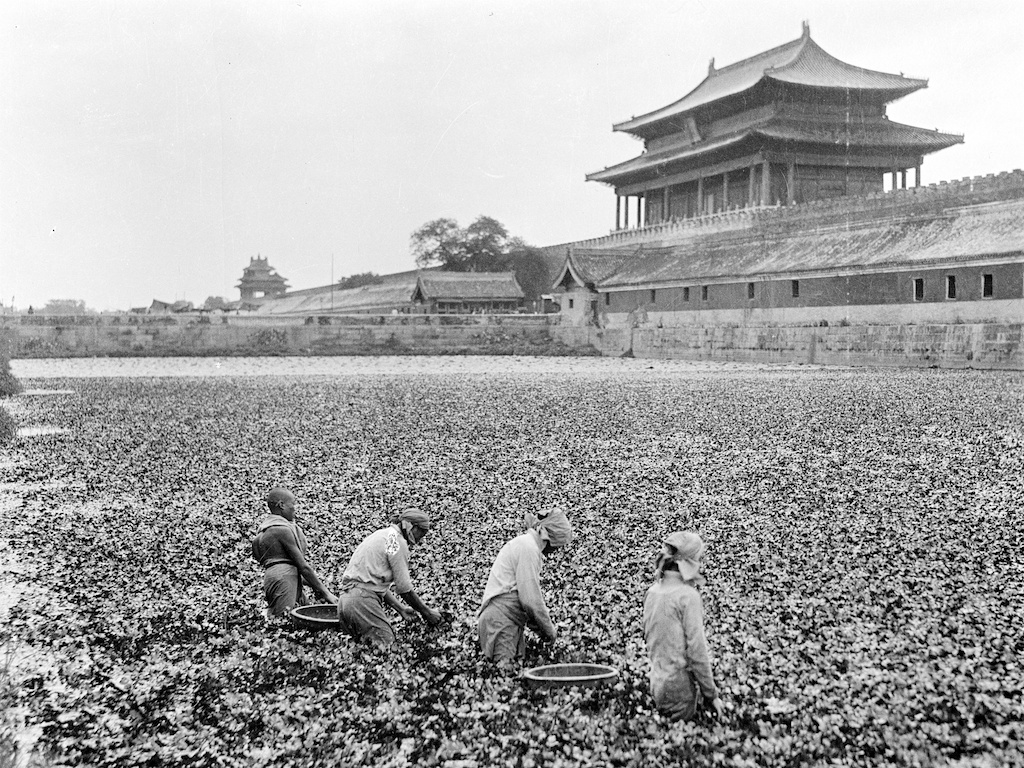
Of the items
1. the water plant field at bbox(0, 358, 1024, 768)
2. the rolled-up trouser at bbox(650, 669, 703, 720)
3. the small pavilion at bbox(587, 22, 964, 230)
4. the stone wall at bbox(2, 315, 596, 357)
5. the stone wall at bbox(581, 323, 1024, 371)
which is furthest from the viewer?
the small pavilion at bbox(587, 22, 964, 230)

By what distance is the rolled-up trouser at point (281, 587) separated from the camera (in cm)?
700

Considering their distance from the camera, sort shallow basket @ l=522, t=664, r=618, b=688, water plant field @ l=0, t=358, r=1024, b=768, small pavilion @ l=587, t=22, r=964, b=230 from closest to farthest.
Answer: water plant field @ l=0, t=358, r=1024, b=768
shallow basket @ l=522, t=664, r=618, b=688
small pavilion @ l=587, t=22, r=964, b=230

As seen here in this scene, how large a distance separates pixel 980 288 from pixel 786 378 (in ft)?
29.6

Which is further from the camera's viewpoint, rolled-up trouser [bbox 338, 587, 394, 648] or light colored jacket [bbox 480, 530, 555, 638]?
rolled-up trouser [bbox 338, 587, 394, 648]

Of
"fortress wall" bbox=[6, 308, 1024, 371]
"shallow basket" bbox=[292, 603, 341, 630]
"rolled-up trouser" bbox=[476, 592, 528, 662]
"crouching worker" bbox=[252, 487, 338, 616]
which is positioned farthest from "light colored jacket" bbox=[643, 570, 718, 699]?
"fortress wall" bbox=[6, 308, 1024, 371]

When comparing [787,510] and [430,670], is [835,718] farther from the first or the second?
[787,510]

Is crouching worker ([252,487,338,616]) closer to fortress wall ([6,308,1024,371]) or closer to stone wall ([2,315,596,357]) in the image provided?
fortress wall ([6,308,1024,371])

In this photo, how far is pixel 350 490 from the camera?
39.0 ft

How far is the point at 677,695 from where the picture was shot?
16.8ft

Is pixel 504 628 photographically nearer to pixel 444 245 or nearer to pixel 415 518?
pixel 415 518

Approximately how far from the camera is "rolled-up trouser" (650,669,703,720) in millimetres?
5100

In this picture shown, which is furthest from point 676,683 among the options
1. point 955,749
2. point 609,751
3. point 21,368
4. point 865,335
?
point 21,368

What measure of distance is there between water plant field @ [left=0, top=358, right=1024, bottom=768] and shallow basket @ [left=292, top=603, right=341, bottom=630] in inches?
4.5

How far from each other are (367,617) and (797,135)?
51637 mm
